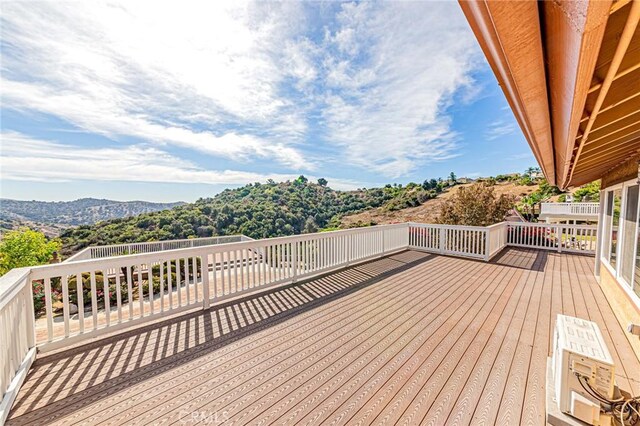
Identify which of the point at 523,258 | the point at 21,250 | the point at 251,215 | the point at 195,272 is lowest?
the point at 21,250

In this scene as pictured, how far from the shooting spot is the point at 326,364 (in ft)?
8.05

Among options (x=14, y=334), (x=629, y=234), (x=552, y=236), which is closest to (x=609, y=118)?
(x=629, y=234)

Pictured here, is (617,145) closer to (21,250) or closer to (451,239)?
(451,239)

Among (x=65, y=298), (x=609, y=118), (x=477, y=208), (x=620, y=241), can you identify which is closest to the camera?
(x=609, y=118)

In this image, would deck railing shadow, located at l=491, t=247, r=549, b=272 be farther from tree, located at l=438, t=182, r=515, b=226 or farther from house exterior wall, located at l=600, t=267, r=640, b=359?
tree, located at l=438, t=182, r=515, b=226

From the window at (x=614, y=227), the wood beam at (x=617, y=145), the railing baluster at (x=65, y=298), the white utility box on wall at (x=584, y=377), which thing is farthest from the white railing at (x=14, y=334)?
the window at (x=614, y=227)

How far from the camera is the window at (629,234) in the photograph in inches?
124

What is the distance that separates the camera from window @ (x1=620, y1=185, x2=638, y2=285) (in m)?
3.14

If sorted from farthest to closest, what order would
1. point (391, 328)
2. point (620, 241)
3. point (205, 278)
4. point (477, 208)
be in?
point (477, 208) < point (620, 241) < point (205, 278) < point (391, 328)

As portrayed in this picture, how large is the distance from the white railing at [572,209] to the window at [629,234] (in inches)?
536

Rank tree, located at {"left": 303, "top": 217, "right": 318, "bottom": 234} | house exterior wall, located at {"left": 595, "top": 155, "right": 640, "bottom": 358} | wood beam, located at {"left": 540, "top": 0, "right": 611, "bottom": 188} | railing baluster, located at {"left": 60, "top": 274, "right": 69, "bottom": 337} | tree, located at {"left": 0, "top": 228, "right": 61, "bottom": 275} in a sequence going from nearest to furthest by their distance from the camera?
wood beam, located at {"left": 540, "top": 0, "right": 611, "bottom": 188} < railing baluster, located at {"left": 60, "top": 274, "right": 69, "bottom": 337} < house exterior wall, located at {"left": 595, "top": 155, "right": 640, "bottom": 358} < tree, located at {"left": 0, "top": 228, "right": 61, "bottom": 275} < tree, located at {"left": 303, "top": 217, "right": 318, "bottom": 234}

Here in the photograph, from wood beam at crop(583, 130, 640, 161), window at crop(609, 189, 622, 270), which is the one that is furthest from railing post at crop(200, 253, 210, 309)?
window at crop(609, 189, 622, 270)

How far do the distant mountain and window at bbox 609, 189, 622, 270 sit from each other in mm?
25279

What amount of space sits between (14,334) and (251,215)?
937 inches
